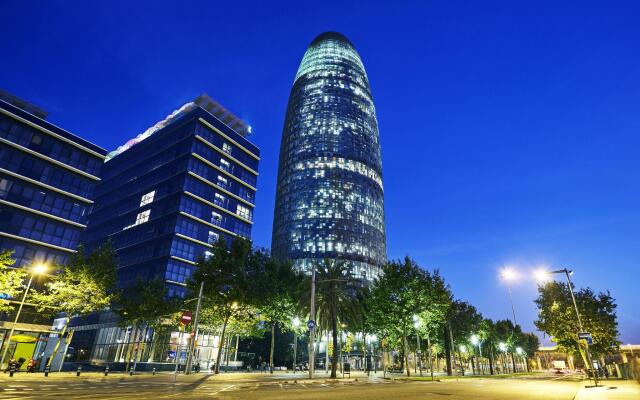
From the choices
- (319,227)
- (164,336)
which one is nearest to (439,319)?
(164,336)

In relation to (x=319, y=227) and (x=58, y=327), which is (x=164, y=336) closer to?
(x=58, y=327)

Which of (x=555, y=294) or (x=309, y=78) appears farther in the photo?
(x=309, y=78)

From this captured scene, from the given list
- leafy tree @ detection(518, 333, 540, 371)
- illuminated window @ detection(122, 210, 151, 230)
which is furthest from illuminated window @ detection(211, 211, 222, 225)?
leafy tree @ detection(518, 333, 540, 371)

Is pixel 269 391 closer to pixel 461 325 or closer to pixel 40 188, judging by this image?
pixel 461 325

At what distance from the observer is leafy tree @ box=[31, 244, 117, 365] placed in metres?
40.4

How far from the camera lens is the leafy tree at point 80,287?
4038 centimetres

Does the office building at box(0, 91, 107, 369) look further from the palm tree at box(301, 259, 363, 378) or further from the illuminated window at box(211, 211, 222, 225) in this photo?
the palm tree at box(301, 259, 363, 378)

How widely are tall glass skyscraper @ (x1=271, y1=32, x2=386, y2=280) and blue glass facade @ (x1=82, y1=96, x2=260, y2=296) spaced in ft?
165

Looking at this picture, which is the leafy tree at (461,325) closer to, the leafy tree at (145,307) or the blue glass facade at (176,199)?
the leafy tree at (145,307)

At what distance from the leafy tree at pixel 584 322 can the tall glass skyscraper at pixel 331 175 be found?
302 ft

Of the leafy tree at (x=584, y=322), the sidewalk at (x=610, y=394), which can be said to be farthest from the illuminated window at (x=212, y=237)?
the sidewalk at (x=610, y=394)

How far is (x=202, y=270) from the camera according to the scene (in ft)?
152

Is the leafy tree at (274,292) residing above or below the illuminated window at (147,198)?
below

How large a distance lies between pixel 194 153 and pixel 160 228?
2007 cm
